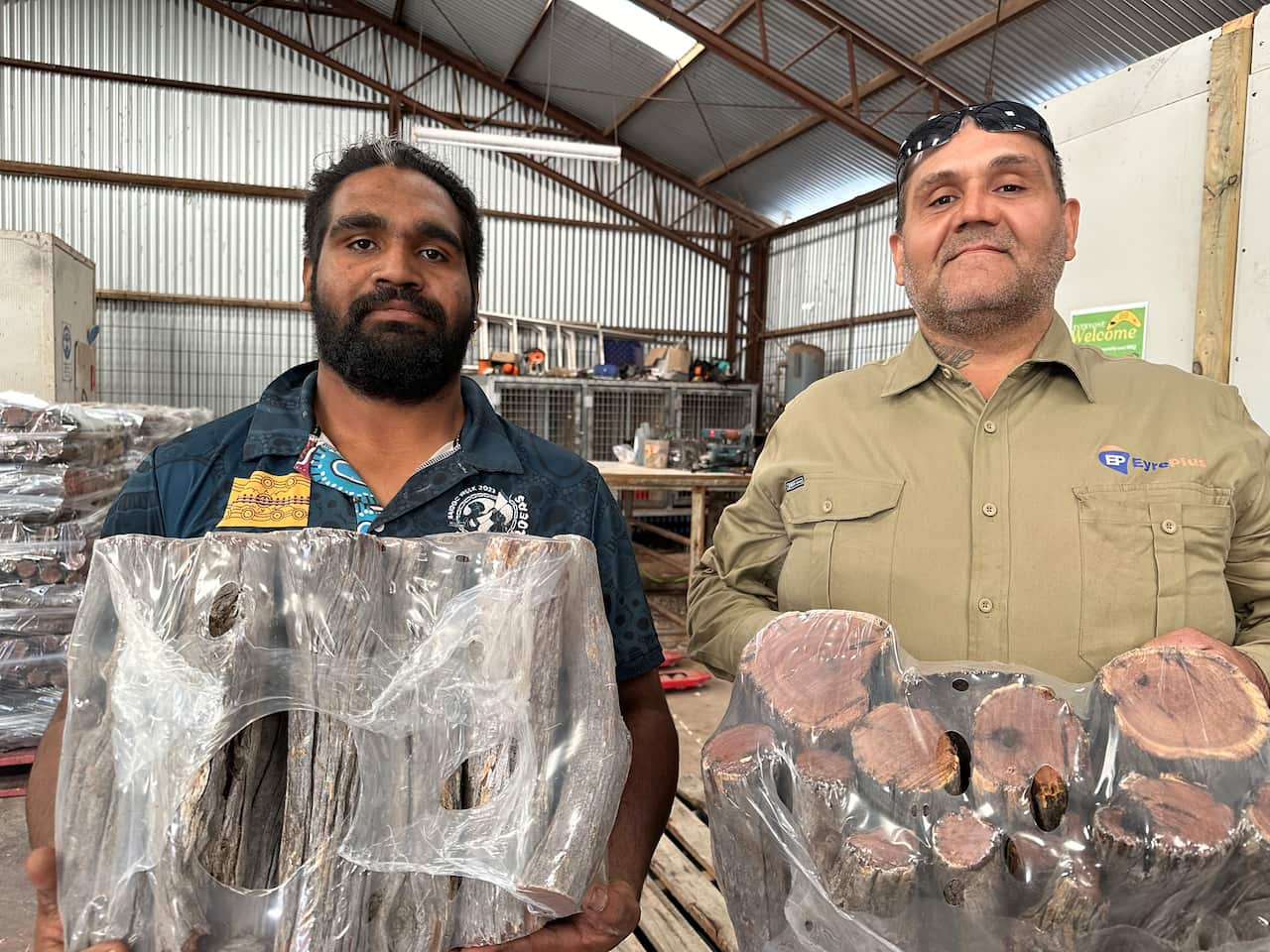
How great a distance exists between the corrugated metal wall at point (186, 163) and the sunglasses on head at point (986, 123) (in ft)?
32.3

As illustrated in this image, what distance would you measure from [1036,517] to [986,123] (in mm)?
768

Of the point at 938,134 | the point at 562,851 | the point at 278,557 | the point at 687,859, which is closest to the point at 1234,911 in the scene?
the point at 562,851

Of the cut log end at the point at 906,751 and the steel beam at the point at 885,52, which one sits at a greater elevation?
the steel beam at the point at 885,52

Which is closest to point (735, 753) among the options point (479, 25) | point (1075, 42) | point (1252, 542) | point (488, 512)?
point (488, 512)

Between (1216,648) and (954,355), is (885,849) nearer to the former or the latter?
(1216,648)

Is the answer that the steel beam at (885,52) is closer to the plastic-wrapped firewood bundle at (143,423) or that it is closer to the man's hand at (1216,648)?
the plastic-wrapped firewood bundle at (143,423)

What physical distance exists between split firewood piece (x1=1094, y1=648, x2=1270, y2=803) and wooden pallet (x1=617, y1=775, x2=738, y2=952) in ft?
4.81

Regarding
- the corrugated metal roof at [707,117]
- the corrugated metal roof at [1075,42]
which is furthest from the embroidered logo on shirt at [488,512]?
Result: the corrugated metal roof at [707,117]

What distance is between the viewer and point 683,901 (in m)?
2.45

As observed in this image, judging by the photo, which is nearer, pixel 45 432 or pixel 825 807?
pixel 825 807

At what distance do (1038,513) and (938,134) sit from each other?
0.77 metres

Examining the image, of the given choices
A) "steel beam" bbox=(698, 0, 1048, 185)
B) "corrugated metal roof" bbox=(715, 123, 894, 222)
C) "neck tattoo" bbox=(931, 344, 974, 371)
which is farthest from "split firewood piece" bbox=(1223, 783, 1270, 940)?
"corrugated metal roof" bbox=(715, 123, 894, 222)

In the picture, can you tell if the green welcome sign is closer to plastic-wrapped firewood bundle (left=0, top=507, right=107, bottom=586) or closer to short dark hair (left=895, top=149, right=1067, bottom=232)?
short dark hair (left=895, top=149, right=1067, bottom=232)

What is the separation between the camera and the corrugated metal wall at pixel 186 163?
9594mm
